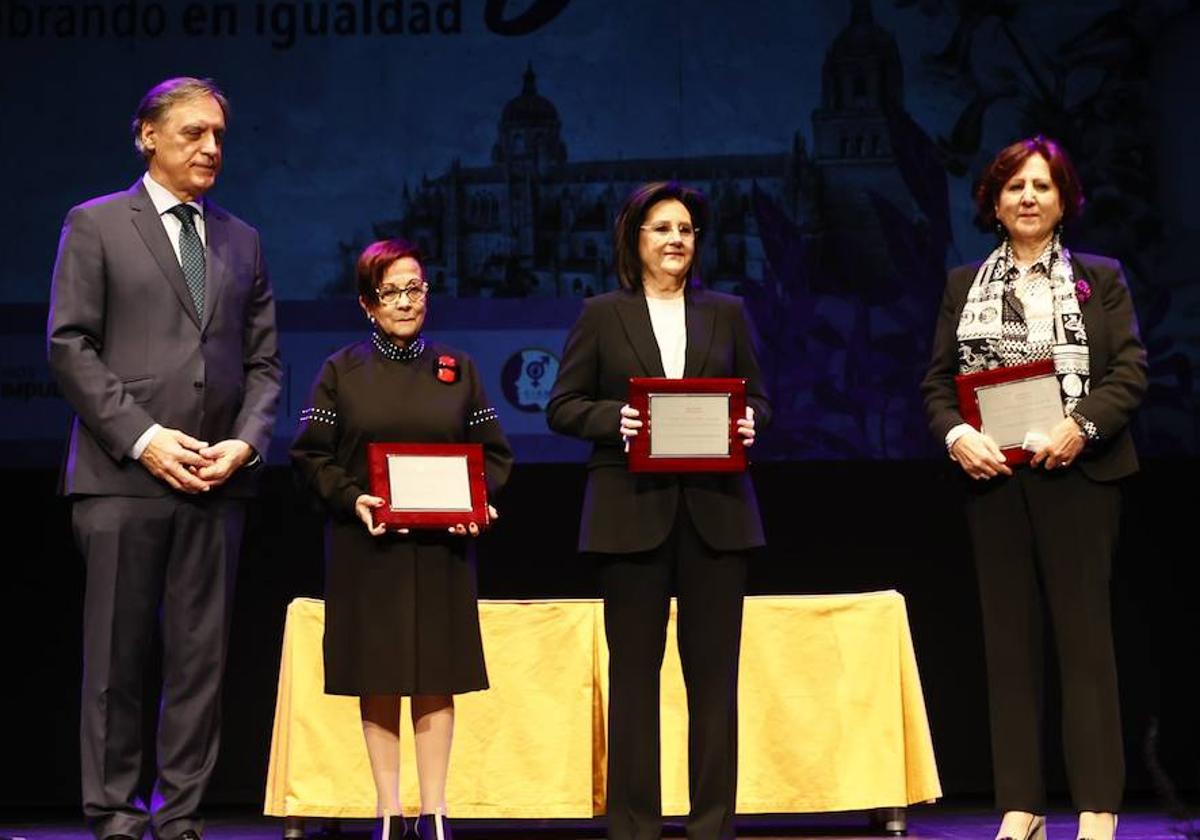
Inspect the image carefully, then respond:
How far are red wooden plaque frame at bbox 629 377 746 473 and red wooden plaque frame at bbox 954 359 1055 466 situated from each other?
1.84 ft

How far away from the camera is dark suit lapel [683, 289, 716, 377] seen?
3949 mm

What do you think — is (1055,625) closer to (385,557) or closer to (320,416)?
(385,557)

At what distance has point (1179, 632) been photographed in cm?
582

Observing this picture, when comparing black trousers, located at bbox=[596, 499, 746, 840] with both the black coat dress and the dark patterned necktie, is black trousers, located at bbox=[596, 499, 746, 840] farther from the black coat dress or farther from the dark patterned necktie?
the dark patterned necktie

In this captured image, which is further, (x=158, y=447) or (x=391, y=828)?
(x=391, y=828)

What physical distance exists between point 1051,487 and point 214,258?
210 cm

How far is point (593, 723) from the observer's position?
4871mm

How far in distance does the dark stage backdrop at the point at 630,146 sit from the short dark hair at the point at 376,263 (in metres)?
2.56

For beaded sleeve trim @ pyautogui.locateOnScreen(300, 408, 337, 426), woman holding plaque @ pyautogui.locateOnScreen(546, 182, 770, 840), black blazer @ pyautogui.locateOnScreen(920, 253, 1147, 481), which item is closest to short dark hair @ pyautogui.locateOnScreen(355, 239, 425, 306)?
beaded sleeve trim @ pyautogui.locateOnScreen(300, 408, 337, 426)

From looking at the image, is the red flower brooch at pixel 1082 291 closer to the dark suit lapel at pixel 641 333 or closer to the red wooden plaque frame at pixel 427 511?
the dark suit lapel at pixel 641 333

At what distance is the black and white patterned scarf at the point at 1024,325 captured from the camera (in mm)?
3865

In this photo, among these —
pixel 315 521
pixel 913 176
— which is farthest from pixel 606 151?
pixel 315 521

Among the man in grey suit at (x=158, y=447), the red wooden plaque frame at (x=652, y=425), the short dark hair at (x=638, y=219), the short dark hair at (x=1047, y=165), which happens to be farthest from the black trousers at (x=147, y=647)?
the short dark hair at (x=1047, y=165)

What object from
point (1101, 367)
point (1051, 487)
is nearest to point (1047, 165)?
point (1101, 367)
